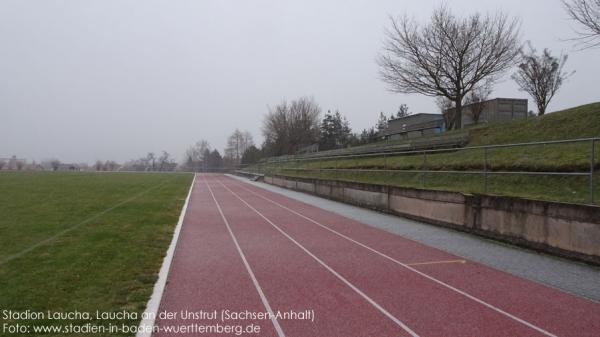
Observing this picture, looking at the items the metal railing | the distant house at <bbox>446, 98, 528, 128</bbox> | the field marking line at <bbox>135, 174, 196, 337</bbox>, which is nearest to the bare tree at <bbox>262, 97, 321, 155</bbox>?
the metal railing

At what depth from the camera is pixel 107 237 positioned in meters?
9.05

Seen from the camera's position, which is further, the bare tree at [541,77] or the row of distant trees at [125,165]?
the row of distant trees at [125,165]

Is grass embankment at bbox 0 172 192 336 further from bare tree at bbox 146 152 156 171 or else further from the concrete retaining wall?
bare tree at bbox 146 152 156 171

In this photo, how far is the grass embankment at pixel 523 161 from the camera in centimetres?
952

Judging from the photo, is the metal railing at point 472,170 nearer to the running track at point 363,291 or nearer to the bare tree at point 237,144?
the running track at point 363,291

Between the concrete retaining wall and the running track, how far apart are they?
60.7 inches

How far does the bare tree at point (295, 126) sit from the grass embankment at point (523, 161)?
1762 inches

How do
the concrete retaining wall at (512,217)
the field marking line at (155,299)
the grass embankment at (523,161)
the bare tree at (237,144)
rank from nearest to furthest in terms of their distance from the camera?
the field marking line at (155,299)
the concrete retaining wall at (512,217)
the grass embankment at (523,161)
the bare tree at (237,144)

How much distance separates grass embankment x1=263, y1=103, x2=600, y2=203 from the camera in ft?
31.2

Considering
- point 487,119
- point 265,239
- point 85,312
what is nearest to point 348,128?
point 487,119

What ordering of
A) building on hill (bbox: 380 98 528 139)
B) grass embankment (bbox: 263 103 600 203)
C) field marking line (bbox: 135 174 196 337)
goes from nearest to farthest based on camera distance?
field marking line (bbox: 135 174 196 337) → grass embankment (bbox: 263 103 600 203) → building on hill (bbox: 380 98 528 139)

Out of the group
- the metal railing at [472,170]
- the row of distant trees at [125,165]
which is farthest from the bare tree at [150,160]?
the metal railing at [472,170]

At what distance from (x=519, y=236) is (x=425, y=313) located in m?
4.52

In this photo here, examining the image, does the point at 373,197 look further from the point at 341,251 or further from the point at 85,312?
the point at 85,312
